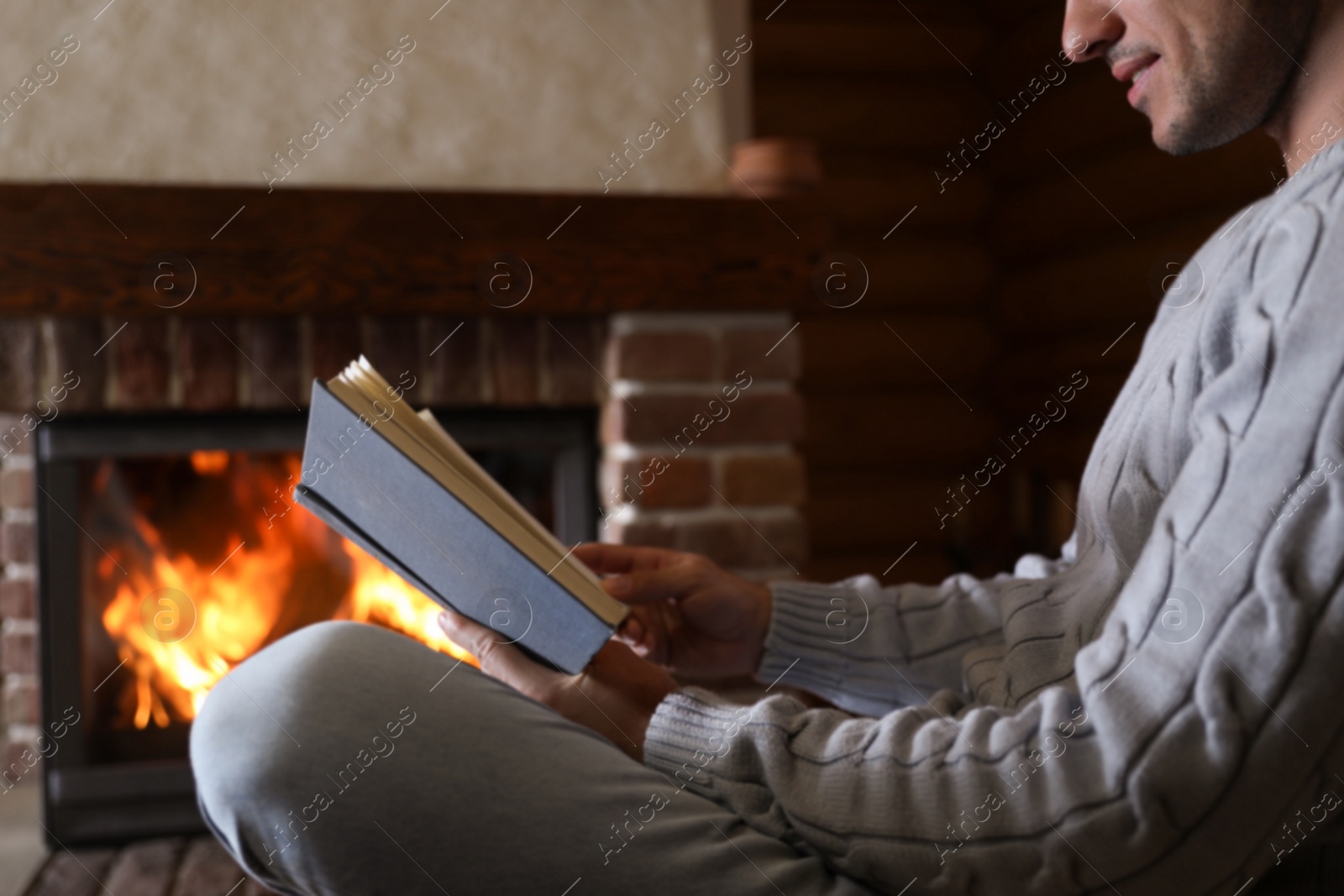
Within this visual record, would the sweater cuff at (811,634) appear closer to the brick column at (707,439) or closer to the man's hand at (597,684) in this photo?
the man's hand at (597,684)

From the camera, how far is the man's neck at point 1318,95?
677 millimetres

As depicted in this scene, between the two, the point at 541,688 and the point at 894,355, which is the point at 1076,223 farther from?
the point at 541,688

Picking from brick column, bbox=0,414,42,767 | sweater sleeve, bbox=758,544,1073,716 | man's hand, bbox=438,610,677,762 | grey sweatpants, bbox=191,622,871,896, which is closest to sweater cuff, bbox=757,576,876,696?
sweater sleeve, bbox=758,544,1073,716

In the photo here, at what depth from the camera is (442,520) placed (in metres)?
0.63

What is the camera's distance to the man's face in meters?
0.69

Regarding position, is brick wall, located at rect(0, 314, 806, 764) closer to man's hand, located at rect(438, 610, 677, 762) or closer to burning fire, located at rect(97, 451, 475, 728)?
burning fire, located at rect(97, 451, 475, 728)

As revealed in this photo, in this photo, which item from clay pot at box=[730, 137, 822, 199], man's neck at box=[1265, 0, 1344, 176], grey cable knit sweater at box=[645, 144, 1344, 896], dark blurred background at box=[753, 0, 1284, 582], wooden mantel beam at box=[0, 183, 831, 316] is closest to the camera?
grey cable knit sweater at box=[645, 144, 1344, 896]

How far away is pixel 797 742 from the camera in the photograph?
556 mm

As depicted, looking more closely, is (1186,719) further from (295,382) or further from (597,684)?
(295,382)

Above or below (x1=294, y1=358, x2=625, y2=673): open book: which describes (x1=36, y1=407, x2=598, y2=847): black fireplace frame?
above

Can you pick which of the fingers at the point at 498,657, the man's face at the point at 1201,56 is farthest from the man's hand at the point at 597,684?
the man's face at the point at 1201,56

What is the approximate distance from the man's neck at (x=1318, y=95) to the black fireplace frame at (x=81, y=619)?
1047 mm

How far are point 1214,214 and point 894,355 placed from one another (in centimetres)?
79

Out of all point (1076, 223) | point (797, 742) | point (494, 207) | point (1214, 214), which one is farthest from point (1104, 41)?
point (1076, 223)
